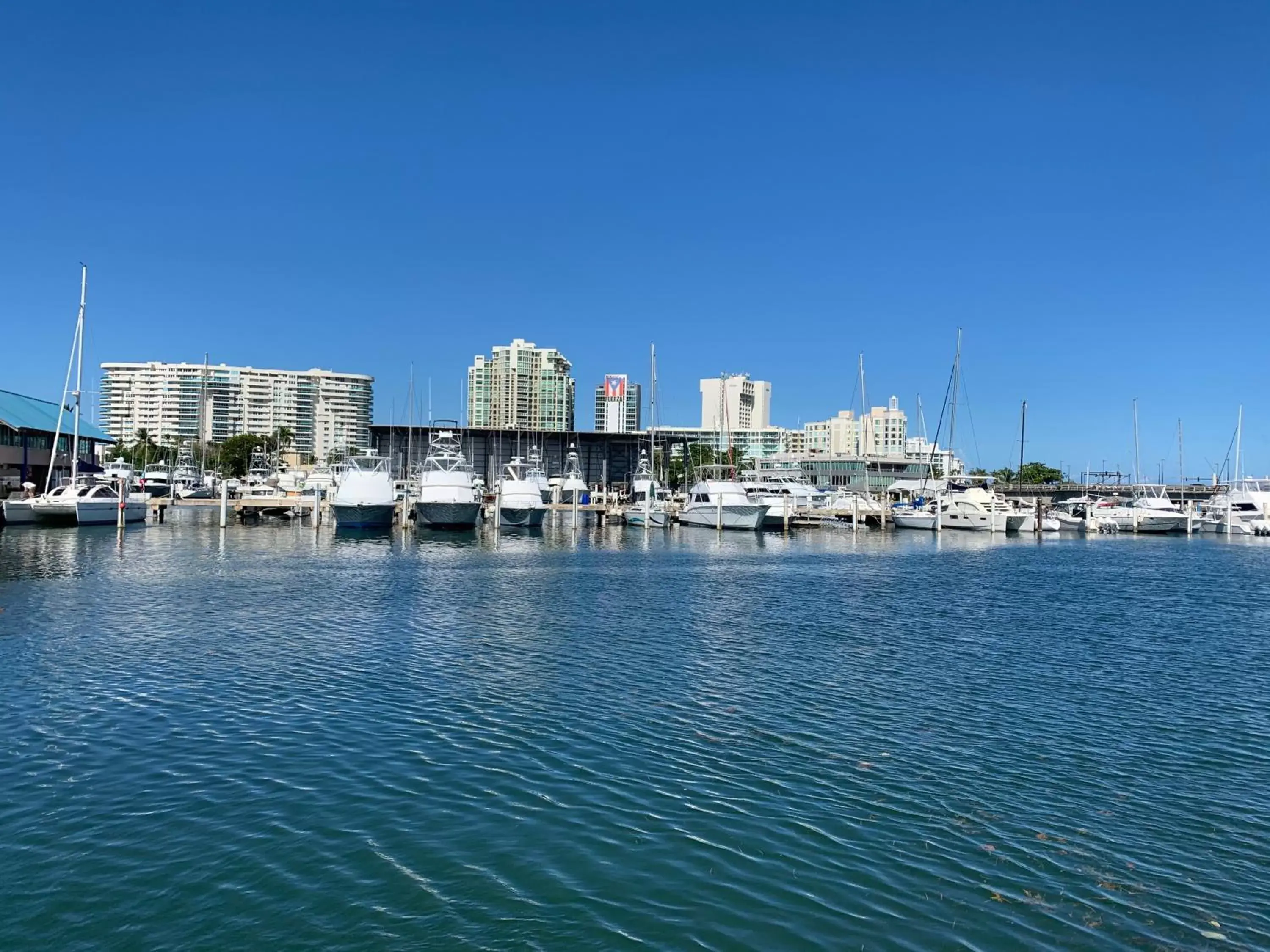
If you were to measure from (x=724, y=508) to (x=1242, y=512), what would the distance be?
64.0 m

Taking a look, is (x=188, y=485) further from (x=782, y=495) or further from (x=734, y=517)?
(x=782, y=495)

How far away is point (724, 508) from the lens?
101 meters

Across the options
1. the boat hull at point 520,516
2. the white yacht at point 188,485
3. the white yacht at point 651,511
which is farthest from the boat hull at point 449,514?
the white yacht at point 188,485

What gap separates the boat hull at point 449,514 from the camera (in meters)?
92.8

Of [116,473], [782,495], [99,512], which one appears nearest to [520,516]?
[782,495]

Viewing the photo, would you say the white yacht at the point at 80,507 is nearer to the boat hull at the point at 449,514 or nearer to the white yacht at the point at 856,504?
the boat hull at the point at 449,514

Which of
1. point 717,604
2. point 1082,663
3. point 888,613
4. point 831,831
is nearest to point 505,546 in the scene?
point 717,604

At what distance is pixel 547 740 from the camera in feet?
62.2

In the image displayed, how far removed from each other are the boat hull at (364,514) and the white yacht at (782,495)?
3865cm

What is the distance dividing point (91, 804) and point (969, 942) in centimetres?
1312

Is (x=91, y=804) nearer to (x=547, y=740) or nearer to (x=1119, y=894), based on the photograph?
(x=547, y=740)

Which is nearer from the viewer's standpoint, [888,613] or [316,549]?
[888,613]

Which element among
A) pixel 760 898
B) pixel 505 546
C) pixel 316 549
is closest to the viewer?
pixel 760 898

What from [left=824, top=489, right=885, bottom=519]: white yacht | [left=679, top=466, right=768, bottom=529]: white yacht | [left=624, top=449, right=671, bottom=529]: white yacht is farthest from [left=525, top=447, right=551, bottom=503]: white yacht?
[left=824, top=489, right=885, bottom=519]: white yacht
